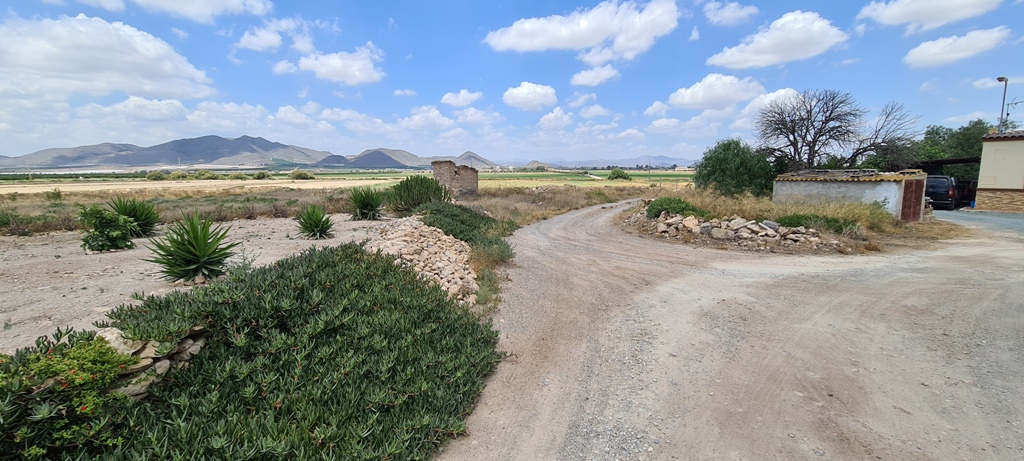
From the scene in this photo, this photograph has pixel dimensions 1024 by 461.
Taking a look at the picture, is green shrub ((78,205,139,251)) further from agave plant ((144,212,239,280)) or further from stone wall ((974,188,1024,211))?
stone wall ((974,188,1024,211))

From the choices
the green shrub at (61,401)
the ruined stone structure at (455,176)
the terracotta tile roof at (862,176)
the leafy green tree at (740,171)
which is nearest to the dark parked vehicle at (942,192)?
the terracotta tile roof at (862,176)

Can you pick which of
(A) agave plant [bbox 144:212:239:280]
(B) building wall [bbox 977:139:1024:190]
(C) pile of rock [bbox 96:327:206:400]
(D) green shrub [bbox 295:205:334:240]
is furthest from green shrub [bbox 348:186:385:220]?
(B) building wall [bbox 977:139:1024:190]

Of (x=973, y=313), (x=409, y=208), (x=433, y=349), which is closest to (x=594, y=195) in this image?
(x=409, y=208)

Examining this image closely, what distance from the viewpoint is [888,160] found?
1944cm

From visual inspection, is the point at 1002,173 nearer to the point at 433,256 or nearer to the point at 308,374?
the point at 433,256

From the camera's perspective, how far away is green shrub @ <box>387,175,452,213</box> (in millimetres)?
16594

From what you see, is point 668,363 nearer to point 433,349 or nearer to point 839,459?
point 839,459

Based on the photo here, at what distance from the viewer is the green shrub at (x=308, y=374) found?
2.85 meters

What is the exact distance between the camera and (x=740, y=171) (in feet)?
68.3

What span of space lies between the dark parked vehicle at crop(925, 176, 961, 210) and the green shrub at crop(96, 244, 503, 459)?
2707cm

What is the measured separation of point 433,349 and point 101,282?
15.5 feet

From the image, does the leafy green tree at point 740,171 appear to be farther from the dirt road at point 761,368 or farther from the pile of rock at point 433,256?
the pile of rock at point 433,256

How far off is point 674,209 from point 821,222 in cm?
463

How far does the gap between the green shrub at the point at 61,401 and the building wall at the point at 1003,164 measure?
31.0m
